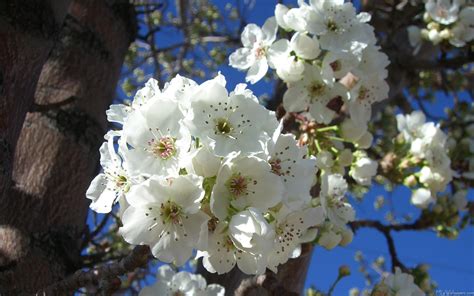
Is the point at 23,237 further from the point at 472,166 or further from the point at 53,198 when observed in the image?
the point at 472,166

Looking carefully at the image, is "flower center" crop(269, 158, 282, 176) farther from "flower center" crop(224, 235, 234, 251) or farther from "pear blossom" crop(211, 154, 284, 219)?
"flower center" crop(224, 235, 234, 251)

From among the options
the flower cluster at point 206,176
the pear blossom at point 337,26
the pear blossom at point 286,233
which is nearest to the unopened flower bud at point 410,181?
the pear blossom at point 337,26

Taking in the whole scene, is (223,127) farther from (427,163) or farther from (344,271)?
(427,163)

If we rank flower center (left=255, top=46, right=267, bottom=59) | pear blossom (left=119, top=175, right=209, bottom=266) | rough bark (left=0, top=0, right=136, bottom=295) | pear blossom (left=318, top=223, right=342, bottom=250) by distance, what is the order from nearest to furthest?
pear blossom (left=119, top=175, right=209, bottom=266), rough bark (left=0, top=0, right=136, bottom=295), pear blossom (left=318, top=223, right=342, bottom=250), flower center (left=255, top=46, right=267, bottom=59)

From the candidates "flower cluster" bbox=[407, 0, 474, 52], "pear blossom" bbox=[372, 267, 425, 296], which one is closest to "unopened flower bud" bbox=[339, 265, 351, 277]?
"pear blossom" bbox=[372, 267, 425, 296]

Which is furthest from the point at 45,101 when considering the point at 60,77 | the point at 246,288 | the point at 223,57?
the point at 223,57

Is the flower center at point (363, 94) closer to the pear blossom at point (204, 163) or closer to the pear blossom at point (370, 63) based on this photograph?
the pear blossom at point (370, 63)
